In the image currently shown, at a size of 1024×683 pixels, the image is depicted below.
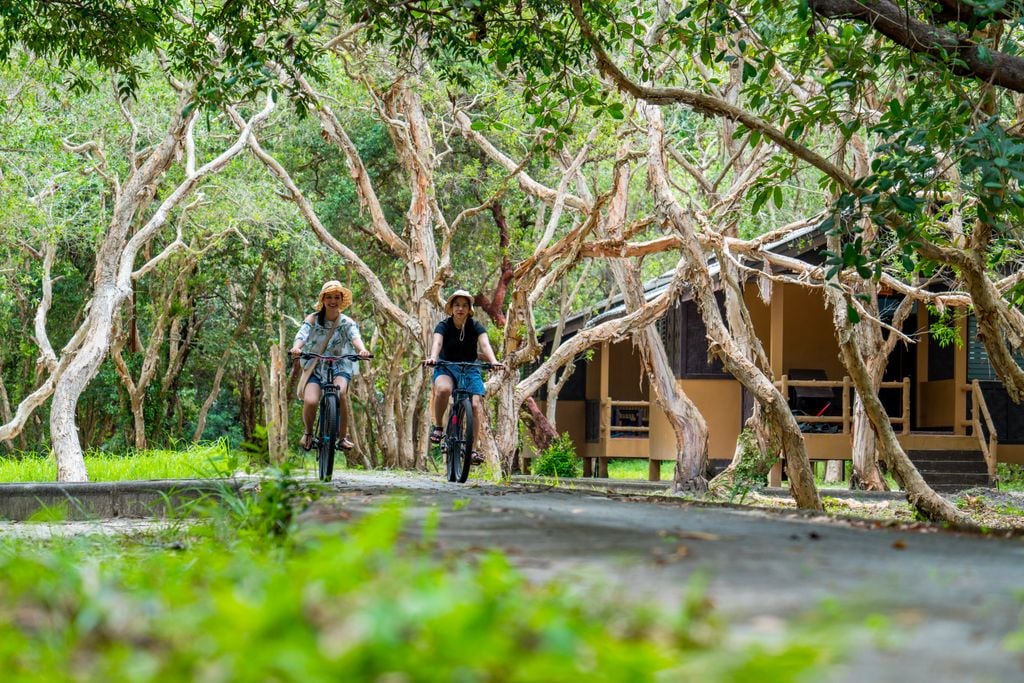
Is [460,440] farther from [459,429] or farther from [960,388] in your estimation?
[960,388]

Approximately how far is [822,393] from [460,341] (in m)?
13.0

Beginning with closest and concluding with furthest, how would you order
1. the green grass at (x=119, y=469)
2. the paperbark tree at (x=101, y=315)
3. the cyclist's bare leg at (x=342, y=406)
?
the cyclist's bare leg at (x=342, y=406)
the paperbark tree at (x=101, y=315)
the green grass at (x=119, y=469)

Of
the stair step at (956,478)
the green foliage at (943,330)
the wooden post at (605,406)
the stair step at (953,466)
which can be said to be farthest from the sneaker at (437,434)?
the wooden post at (605,406)

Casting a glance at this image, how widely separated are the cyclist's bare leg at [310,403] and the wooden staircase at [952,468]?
538 inches

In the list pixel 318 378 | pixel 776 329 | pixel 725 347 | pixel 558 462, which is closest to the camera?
pixel 318 378

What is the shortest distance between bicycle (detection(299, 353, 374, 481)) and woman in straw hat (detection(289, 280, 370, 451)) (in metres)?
0.05

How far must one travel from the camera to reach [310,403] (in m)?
11.6

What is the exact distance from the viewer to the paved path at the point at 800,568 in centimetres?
289

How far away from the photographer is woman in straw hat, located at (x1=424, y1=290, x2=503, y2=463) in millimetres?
12117

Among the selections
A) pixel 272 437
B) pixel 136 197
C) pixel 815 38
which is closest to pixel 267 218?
pixel 272 437

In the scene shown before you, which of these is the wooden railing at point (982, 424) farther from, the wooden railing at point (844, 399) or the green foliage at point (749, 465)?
the green foliage at point (749, 465)

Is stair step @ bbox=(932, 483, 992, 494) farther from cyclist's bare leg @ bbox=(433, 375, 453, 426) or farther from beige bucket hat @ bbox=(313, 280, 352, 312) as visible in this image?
Result: beige bucket hat @ bbox=(313, 280, 352, 312)

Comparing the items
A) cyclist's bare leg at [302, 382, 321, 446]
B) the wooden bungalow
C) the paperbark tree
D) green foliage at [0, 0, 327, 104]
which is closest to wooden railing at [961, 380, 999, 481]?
the wooden bungalow

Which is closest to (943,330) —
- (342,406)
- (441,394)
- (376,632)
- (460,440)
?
(460,440)
